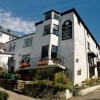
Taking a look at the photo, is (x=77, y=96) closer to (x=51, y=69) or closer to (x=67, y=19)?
(x=51, y=69)

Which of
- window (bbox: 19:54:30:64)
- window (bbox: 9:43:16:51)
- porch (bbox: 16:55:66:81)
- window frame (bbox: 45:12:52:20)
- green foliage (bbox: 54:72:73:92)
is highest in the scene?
window frame (bbox: 45:12:52:20)

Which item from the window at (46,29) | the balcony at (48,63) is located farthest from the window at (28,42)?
the balcony at (48,63)

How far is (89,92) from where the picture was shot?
22781 millimetres

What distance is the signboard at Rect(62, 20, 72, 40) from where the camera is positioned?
89.4 ft

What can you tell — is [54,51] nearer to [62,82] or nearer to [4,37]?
[62,82]

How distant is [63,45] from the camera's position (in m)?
27.4

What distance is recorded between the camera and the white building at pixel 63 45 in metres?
25.7

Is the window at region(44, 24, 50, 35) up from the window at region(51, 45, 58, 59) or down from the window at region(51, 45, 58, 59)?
up

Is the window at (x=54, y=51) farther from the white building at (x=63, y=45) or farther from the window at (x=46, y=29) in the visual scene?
the window at (x=46, y=29)

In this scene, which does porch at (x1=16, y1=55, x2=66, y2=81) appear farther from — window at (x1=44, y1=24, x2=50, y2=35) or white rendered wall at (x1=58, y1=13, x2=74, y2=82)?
window at (x1=44, y1=24, x2=50, y2=35)

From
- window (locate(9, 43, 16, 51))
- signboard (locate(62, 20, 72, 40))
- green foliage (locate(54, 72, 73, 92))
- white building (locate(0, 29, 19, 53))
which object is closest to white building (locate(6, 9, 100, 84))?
signboard (locate(62, 20, 72, 40))

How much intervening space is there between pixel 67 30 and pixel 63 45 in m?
2.67

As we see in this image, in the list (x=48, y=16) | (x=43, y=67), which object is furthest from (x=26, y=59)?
(x=48, y=16)

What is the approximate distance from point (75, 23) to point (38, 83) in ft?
40.2
